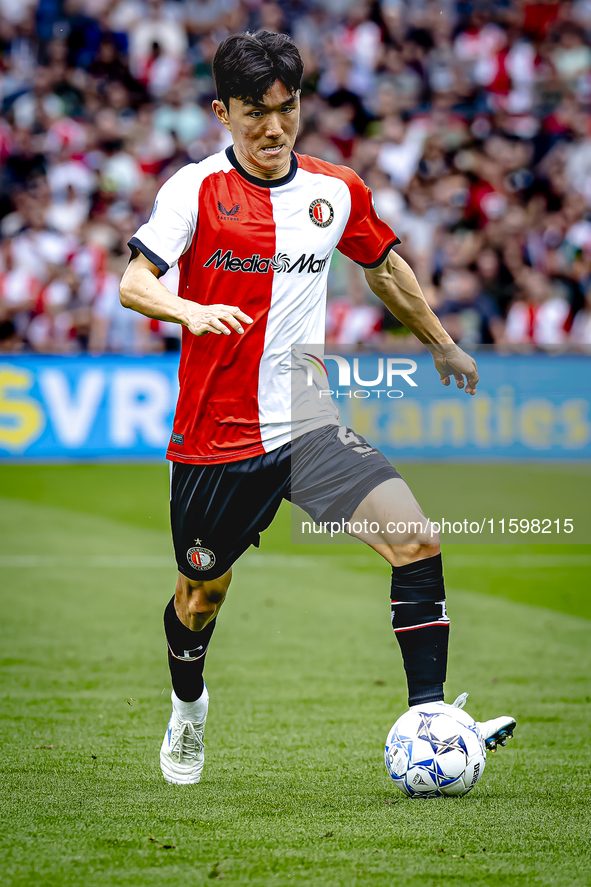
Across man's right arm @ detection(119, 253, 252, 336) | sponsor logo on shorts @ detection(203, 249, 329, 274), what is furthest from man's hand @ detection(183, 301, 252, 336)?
sponsor logo on shorts @ detection(203, 249, 329, 274)

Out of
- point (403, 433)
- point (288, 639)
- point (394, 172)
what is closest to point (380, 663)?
point (288, 639)

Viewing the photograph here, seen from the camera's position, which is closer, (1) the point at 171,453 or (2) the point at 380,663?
(1) the point at 171,453

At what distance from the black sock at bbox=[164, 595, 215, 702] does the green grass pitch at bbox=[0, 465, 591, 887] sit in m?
0.32

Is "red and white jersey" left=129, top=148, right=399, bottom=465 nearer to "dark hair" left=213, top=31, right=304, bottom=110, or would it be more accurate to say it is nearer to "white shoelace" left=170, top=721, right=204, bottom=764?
"dark hair" left=213, top=31, right=304, bottom=110

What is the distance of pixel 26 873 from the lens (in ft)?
9.72

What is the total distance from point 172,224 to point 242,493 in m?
0.99

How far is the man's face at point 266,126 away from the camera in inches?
149

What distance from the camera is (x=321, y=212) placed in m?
Answer: 4.07

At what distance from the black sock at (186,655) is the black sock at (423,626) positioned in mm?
861

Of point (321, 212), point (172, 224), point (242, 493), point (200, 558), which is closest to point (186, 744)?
point (200, 558)

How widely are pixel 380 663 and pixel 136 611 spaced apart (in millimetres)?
1941

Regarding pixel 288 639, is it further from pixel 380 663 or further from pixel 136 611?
pixel 136 611

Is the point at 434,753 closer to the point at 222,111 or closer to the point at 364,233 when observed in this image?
the point at 364,233

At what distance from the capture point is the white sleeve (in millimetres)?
3682
